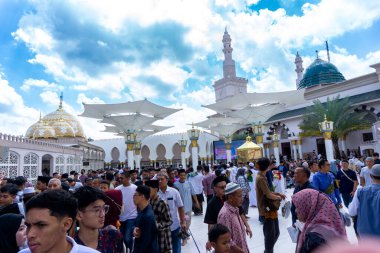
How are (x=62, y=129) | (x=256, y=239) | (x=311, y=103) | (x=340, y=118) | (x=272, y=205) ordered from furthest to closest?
1. (x=62, y=129)
2. (x=311, y=103)
3. (x=340, y=118)
4. (x=256, y=239)
5. (x=272, y=205)

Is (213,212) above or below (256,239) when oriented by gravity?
above

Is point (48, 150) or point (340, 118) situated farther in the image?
point (340, 118)

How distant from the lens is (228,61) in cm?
4966

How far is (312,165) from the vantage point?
529cm

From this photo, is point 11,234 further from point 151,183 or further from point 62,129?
point 62,129

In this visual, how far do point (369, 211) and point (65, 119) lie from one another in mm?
34804

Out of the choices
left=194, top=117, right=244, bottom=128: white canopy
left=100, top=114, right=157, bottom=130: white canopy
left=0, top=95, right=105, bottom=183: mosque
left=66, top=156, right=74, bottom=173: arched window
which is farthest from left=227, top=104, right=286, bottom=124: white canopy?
left=66, top=156, right=74, bottom=173: arched window

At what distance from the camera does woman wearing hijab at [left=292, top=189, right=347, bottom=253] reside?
175cm

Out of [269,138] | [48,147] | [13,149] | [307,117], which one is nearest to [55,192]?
[13,149]

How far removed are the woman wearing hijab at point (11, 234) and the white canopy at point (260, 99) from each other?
66.5 ft

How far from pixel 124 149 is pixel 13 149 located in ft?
86.9

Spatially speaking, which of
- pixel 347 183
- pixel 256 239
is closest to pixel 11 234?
pixel 256 239

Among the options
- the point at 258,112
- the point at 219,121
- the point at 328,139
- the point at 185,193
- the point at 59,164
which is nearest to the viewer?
the point at 185,193

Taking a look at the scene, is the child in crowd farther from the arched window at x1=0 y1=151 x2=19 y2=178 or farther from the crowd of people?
the arched window at x1=0 y1=151 x2=19 y2=178
